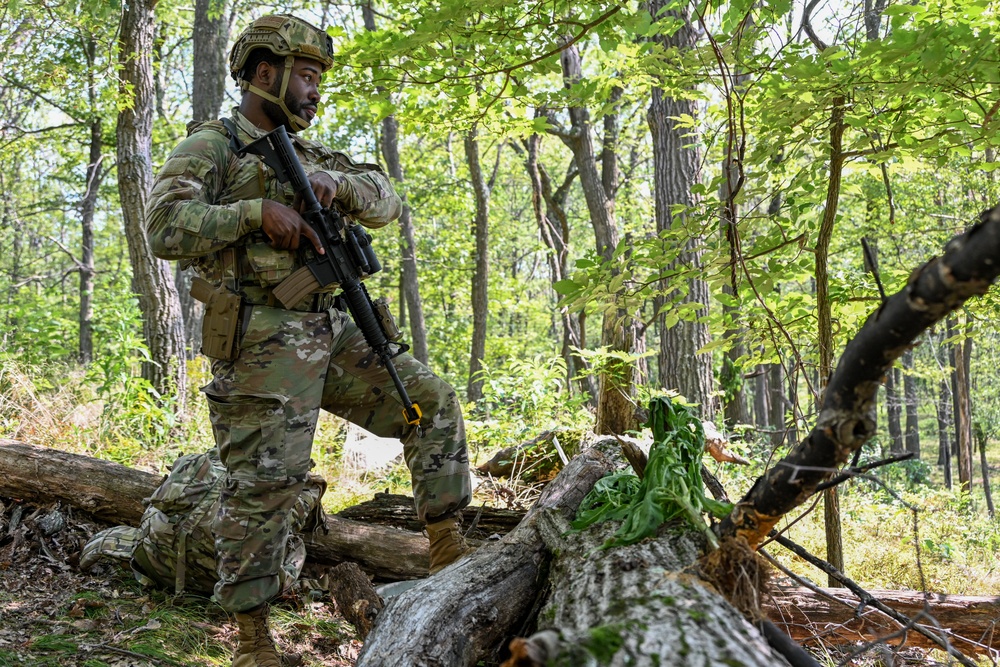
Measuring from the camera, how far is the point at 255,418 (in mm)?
2803

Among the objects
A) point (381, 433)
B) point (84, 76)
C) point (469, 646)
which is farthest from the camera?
point (84, 76)

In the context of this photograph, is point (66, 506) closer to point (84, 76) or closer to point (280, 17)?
point (280, 17)

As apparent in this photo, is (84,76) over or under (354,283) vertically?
over

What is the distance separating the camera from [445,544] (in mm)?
3186

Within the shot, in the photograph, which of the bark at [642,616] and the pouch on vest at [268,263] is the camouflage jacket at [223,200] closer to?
the pouch on vest at [268,263]

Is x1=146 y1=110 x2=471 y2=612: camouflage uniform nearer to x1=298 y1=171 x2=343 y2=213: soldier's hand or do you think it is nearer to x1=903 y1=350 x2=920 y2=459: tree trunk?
x1=298 y1=171 x2=343 y2=213: soldier's hand

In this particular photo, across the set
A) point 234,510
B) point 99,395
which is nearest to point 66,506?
point 234,510

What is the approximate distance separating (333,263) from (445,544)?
4.49 ft

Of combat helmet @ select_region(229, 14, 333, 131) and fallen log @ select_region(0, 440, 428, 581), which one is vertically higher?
combat helmet @ select_region(229, 14, 333, 131)

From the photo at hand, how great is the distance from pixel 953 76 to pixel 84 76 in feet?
25.4

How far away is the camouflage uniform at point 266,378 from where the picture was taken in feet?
9.09

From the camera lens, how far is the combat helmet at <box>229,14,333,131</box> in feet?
9.75

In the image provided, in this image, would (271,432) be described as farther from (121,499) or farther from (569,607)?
(121,499)

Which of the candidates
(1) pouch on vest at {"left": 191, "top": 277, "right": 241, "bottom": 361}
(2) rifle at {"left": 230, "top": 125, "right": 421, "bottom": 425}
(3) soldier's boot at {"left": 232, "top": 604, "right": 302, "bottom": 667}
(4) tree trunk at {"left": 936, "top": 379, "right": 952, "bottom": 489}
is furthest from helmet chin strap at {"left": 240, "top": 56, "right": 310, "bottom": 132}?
(4) tree trunk at {"left": 936, "top": 379, "right": 952, "bottom": 489}
